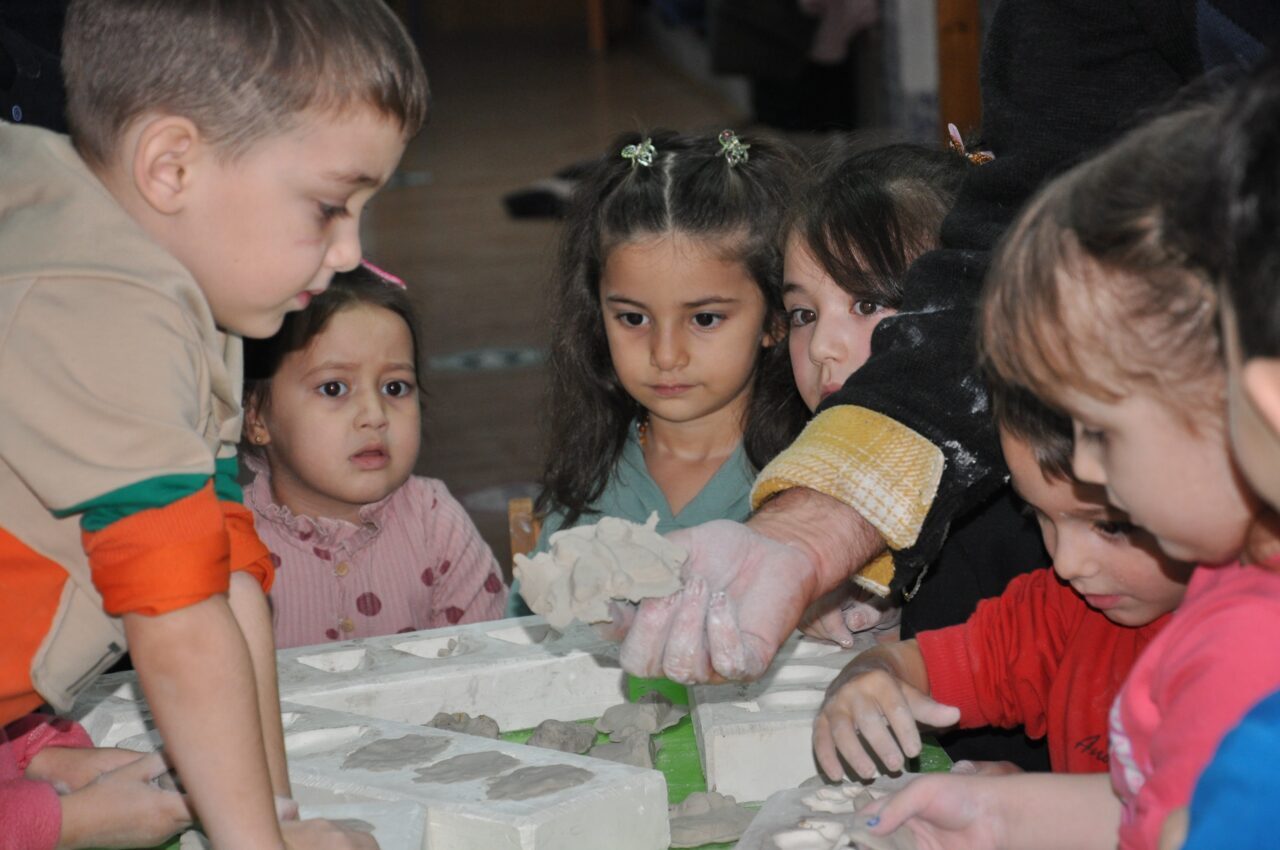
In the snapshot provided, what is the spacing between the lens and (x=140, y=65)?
1311 millimetres

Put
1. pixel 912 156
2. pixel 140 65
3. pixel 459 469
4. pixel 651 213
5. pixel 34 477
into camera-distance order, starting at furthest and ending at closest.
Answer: pixel 459 469 → pixel 651 213 → pixel 912 156 → pixel 140 65 → pixel 34 477

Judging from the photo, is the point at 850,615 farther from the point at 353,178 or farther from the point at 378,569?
the point at 353,178

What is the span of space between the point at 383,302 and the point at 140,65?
48.8 inches

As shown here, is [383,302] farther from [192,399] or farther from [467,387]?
[467,387]

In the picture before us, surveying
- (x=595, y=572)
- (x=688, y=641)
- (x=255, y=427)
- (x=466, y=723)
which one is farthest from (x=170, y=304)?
(x=255, y=427)

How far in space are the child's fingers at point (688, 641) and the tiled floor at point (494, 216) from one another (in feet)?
4.88

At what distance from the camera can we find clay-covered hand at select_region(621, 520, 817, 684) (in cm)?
140

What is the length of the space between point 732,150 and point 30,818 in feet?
5.11

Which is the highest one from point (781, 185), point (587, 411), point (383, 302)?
point (781, 185)

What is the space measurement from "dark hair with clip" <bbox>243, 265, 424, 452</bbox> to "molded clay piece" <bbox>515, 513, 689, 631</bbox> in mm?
1171

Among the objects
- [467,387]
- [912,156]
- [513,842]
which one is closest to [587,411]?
[912,156]

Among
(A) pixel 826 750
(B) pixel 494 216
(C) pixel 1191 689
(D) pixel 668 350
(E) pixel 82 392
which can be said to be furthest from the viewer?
(B) pixel 494 216

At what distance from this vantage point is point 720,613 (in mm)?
1407

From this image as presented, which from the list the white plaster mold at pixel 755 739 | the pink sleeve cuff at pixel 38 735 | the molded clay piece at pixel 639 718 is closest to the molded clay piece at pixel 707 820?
the white plaster mold at pixel 755 739
